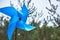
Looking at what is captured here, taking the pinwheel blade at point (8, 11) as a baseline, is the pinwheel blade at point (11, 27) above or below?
below

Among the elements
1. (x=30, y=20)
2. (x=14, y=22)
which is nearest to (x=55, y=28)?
(x=30, y=20)

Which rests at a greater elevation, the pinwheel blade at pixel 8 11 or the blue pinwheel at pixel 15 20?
the pinwheel blade at pixel 8 11

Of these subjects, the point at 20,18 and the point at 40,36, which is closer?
the point at 20,18

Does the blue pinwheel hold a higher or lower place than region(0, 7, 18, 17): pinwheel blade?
lower

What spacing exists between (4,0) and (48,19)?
1.51ft

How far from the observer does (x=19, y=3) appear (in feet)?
6.66

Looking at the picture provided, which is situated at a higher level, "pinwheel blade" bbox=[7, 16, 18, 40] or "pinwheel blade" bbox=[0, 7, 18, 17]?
"pinwheel blade" bbox=[0, 7, 18, 17]

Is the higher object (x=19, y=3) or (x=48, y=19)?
(x=19, y=3)

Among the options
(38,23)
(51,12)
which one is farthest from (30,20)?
(51,12)

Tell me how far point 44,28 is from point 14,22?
2.10 ft

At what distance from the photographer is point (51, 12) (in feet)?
6.81

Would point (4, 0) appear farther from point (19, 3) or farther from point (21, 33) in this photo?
point (21, 33)

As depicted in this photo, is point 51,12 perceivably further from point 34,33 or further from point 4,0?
point 4,0

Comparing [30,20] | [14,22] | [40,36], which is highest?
[14,22]
